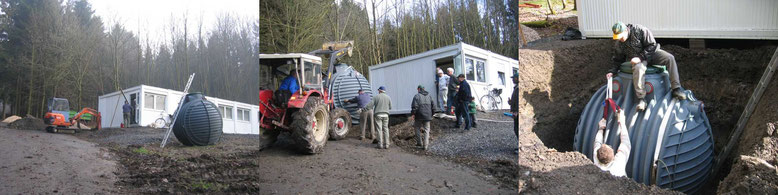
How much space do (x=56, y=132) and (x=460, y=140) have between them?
7.94 feet

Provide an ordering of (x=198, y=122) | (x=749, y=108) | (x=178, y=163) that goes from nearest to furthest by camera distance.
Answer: (x=178, y=163) → (x=198, y=122) → (x=749, y=108)

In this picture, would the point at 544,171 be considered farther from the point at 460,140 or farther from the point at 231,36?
the point at 231,36

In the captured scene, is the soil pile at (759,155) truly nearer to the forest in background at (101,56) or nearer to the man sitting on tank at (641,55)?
the man sitting on tank at (641,55)

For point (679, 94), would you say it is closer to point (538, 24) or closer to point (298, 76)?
point (538, 24)

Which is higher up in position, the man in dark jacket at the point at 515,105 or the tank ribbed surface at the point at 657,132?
the man in dark jacket at the point at 515,105

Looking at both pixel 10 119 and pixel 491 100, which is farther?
pixel 10 119

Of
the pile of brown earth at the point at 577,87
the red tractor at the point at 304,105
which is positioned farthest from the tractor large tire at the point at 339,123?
the pile of brown earth at the point at 577,87

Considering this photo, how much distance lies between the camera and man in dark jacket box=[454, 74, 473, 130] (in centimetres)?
219

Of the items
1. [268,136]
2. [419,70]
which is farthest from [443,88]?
[268,136]

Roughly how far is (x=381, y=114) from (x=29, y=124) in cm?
213

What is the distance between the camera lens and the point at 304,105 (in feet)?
6.78

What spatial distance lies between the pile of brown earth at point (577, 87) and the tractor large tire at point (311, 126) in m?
3.12

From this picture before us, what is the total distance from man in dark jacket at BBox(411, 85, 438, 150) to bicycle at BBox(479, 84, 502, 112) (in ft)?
0.99

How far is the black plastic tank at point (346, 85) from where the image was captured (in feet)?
7.00
